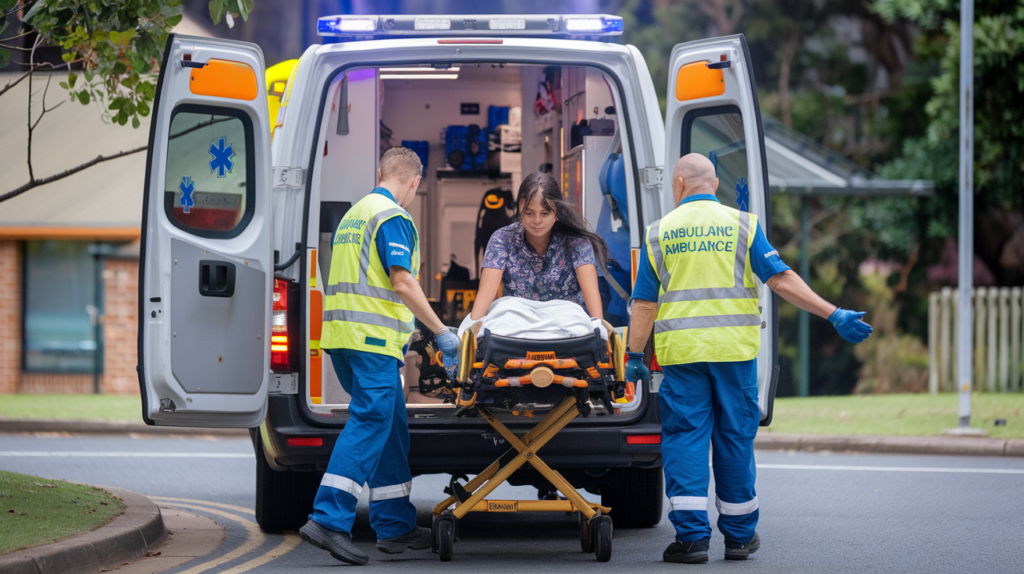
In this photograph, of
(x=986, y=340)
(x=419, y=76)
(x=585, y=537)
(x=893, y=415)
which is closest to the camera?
(x=585, y=537)

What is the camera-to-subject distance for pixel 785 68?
2253 centimetres

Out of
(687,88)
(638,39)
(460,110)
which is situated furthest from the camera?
(638,39)

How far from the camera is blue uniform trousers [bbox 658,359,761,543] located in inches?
205

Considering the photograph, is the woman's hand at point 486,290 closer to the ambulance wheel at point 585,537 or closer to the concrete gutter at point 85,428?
the ambulance wheel at point 585,537

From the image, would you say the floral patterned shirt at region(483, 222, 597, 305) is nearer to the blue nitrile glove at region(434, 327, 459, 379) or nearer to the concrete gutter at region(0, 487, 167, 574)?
the blue nitrile glove at region(434, 327, 459, 379)

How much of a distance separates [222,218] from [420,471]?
4.67ft

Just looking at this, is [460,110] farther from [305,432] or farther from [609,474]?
[305,432]

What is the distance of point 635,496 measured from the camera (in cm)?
645

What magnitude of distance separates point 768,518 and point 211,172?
11.8 ft

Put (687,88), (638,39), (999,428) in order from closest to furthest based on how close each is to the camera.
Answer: (687,88)
(999,428)
(638,39)

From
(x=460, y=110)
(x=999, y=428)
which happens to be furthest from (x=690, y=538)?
(x=999, y=428)

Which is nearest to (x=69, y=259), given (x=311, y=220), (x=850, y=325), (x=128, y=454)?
(x=128, y=454)

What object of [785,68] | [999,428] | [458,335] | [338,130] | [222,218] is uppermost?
[785,68]

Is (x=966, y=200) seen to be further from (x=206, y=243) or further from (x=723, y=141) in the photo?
(x=206, y=243)
